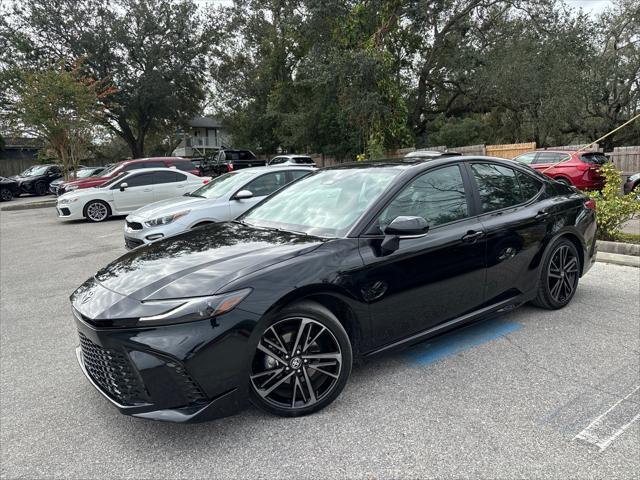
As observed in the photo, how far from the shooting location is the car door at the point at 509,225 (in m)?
3.66

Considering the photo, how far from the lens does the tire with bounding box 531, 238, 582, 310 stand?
418 centimetres

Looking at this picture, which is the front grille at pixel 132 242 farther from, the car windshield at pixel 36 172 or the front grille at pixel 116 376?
the car windshield at pixel 36 172

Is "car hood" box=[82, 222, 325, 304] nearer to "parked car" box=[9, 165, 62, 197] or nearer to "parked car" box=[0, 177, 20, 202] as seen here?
"parked car" box=[0, 177, 20, 202]

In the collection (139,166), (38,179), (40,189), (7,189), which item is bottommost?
(40,189)

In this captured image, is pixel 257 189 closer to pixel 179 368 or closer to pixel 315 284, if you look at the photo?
pixel 315 284

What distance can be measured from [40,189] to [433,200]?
89.5 feet

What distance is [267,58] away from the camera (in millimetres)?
29844

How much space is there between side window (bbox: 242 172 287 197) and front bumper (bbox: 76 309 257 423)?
17.8ft

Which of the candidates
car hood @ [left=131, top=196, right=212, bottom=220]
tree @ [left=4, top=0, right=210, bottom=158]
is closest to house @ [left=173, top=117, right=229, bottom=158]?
tree @ [left=4, top=0, right=210, bottom=158]

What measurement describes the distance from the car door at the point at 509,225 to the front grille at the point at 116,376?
104 inches

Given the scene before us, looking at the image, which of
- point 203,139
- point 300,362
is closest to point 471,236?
point 300,362

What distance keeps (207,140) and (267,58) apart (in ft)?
151

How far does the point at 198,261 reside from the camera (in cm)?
286

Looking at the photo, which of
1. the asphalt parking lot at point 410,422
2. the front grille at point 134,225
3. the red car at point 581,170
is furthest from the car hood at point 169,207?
the red car at point 581,170
